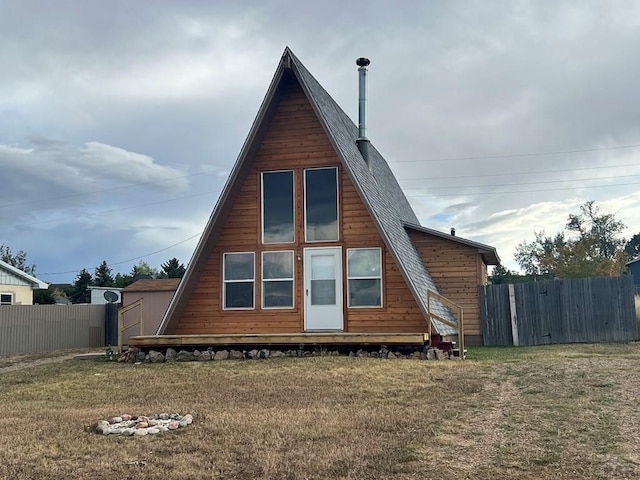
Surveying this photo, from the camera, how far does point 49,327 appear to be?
18656 millimetres

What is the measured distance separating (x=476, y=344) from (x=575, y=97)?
25.0ft

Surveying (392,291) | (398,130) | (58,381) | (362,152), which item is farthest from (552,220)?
(58,381)

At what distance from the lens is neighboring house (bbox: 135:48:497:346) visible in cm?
1316

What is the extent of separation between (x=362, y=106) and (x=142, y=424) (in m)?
12.8

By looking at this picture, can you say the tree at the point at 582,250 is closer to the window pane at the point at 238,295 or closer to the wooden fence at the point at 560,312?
the wooden fence at the point at 560,312

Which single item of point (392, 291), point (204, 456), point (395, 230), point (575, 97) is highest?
point (575, 97)

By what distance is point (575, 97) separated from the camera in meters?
17.0

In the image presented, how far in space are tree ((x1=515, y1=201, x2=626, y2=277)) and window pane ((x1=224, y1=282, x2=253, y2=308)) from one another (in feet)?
80.6

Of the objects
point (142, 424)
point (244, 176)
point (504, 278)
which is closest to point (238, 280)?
point (244, 176)

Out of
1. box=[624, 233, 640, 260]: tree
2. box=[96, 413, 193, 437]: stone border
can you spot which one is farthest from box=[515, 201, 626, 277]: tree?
box=[96, 413, 193, 437]: stone border

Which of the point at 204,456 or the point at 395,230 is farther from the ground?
the point at 395,230

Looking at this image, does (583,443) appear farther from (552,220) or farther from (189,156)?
(552,220)

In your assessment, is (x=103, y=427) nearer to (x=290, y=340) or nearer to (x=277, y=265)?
(x=290, y=340)

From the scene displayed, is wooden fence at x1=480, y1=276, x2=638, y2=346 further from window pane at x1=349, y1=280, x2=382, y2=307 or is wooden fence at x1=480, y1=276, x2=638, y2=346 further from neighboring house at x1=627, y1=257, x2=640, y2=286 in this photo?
neighboring house at x1=627, y1=257, x2=640, y2=286
